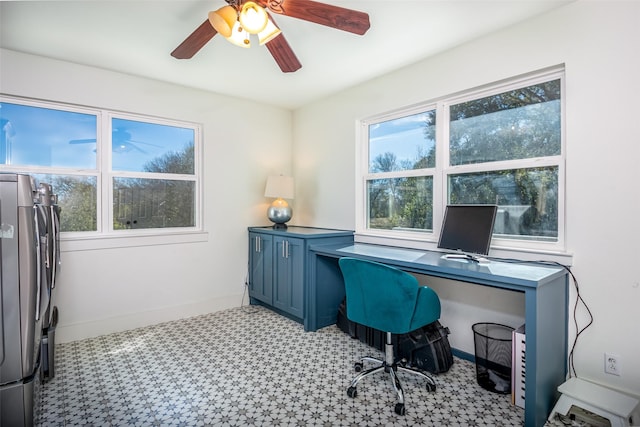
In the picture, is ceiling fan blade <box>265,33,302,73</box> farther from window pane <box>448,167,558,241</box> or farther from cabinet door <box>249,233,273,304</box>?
cabinet door <box>249,233,273,304</box>

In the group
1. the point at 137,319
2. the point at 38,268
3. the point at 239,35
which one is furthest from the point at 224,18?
the point at 137,319

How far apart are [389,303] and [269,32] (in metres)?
1.69

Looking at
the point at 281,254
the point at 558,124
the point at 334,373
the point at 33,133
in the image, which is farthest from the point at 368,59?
the point at 33,133

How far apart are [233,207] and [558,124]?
10.2 feet

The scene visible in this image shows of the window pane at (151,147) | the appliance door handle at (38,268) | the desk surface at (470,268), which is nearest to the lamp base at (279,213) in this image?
the window pane at (151,147)

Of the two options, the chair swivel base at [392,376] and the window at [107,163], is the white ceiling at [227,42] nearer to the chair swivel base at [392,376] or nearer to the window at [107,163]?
the window at [107,163]

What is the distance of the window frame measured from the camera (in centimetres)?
291

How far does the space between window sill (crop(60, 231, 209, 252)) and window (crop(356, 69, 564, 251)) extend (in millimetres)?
1818

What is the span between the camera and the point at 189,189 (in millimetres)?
3674

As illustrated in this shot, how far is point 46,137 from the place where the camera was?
2914 millimetres

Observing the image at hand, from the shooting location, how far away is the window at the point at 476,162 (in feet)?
7.46

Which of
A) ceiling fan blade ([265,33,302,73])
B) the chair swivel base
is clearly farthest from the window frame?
the chair swivel base

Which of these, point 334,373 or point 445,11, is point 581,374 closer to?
point 334,373

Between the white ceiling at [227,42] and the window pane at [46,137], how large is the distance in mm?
481
